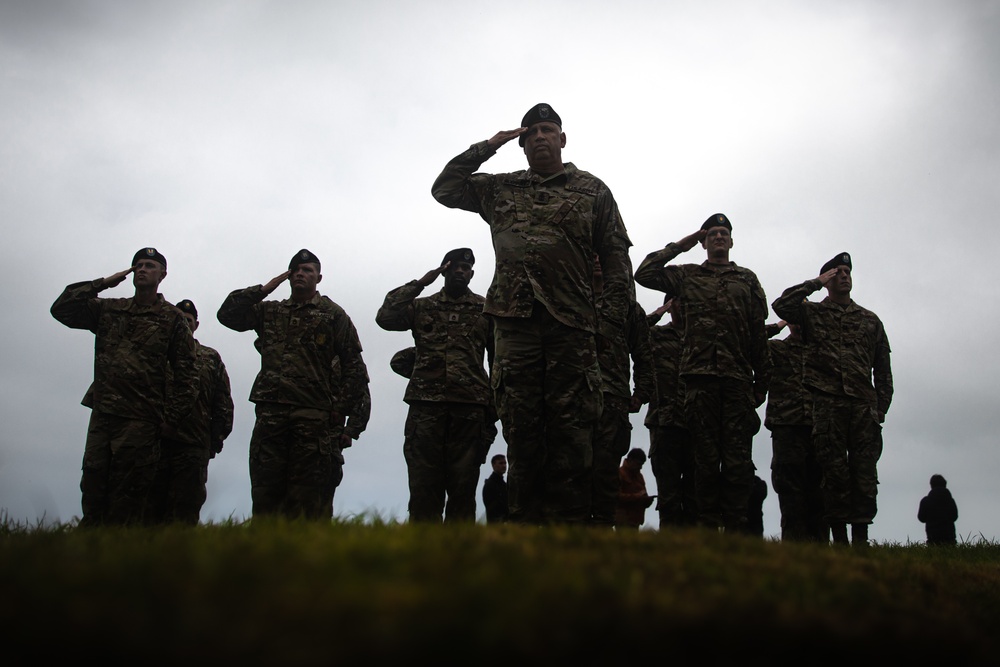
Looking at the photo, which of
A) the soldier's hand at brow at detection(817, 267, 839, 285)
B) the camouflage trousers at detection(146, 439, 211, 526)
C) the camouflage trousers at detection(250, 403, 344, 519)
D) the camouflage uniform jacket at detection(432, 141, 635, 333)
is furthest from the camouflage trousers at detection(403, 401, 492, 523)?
the soldier's hand at brow at detection(817, 267, 839, 285)

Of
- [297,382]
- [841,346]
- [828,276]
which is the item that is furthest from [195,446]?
[828,276]

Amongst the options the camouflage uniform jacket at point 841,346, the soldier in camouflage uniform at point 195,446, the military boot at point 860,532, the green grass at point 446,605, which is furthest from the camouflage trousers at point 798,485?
the soldier in camouflage uniform at point 195,446

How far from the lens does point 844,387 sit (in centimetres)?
923

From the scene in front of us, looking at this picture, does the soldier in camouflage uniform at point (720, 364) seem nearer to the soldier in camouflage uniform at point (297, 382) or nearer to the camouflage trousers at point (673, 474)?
the camouflage trousers at point (673, 474)

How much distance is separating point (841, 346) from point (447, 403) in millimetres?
4456

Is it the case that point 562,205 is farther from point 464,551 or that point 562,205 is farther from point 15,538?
point 15,538

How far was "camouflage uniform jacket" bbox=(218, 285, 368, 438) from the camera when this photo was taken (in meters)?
8.61

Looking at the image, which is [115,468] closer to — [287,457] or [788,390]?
[287,457]

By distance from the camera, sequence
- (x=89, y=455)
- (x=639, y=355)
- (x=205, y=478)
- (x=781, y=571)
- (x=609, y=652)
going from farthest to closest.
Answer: (x=205, y=478) < (x=639, y=355) < (x=89, y=455) < (x=781, y=571) < (x=609, y=652)

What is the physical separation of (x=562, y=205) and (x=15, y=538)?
3.93 meters

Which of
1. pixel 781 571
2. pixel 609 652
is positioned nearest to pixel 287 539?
pixel 609 652

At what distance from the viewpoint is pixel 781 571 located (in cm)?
345

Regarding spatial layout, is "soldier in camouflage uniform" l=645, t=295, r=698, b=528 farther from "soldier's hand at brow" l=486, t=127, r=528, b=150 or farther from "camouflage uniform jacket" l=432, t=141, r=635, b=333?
"soldier's hand at brow" l=486, t=127, r=528, b=150

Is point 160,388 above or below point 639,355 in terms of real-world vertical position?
below
